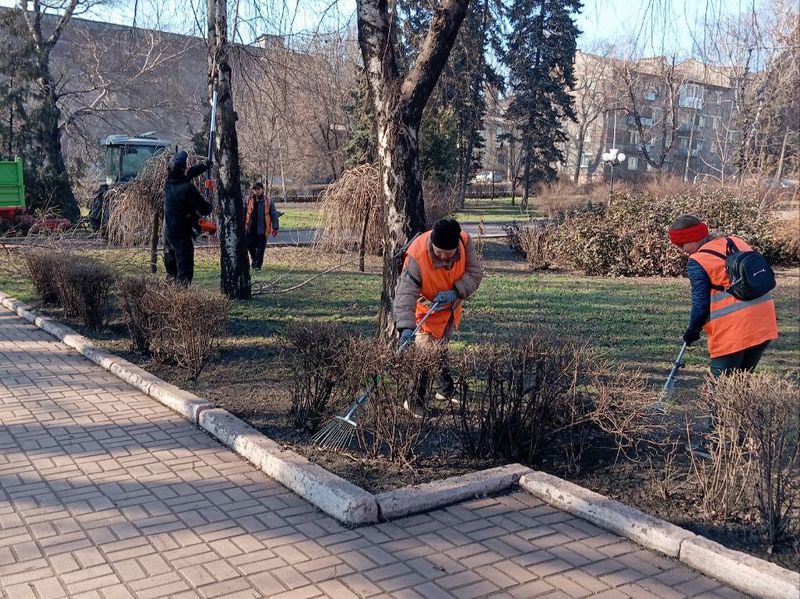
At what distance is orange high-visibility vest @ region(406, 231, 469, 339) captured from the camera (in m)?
5.27

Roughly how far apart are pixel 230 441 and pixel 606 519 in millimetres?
2478

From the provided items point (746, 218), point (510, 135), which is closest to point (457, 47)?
point (746, 218)

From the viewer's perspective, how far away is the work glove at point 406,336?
16.1 feet

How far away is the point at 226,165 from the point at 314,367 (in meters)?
5.66

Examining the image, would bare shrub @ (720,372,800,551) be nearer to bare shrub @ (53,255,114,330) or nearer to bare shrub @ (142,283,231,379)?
bare shrub @ (142,283,231,379)

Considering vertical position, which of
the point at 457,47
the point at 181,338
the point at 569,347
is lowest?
the point at 181,338

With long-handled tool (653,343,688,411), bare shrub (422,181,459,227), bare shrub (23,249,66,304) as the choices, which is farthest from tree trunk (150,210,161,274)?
long-handled tool (653,343,688,411)

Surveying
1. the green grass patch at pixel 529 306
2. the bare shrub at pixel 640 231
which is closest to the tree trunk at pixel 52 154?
the green grass patch at pixel 529 306

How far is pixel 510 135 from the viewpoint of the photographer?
45875 mm

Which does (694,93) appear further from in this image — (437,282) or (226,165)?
(437,282)

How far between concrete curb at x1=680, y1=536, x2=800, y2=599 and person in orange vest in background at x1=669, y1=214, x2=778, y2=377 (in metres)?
1.49

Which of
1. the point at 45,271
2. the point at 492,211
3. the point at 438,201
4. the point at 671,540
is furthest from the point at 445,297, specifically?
the point at 492,211

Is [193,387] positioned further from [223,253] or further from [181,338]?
[223,253]

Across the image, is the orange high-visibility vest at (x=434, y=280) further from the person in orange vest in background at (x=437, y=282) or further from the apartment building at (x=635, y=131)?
the apartment building at (x=635, y=131)
